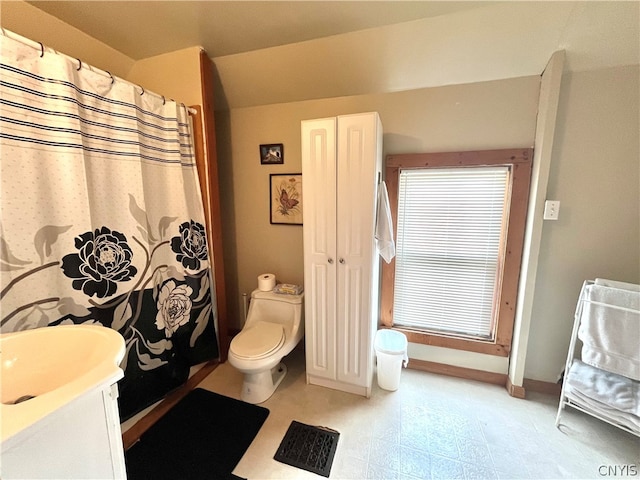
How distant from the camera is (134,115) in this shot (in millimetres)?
1495

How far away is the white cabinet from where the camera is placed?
5.24 feet

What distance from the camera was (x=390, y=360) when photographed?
1.86 metres

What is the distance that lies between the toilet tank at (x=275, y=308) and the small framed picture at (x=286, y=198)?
2.10 feet

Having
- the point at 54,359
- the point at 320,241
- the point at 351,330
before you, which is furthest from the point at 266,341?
the point at 54,359

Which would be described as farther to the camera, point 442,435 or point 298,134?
point 298,134

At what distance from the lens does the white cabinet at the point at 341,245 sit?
5.24 feet

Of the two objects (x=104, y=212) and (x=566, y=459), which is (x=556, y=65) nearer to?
(x=566, y=459)

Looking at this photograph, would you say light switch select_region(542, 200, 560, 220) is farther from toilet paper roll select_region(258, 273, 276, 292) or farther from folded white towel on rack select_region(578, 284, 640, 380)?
toilet paper roll select_region(258, 273, 276, 292)

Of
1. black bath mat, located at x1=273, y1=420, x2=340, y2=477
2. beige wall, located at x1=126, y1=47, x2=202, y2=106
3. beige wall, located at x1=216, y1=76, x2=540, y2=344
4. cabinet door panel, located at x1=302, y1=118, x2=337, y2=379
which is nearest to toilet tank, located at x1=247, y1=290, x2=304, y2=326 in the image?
cabinet door panel, located at x1=302, y1=118, x2=337, y2=379

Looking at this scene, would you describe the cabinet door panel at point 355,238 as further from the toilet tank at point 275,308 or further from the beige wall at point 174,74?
the beige wall at point 174,74

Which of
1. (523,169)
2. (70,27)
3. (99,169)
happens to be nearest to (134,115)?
(99,169)

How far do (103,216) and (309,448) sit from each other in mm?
1734

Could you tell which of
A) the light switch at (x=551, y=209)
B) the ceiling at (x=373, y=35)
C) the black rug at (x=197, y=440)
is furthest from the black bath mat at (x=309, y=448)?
the ceiling at (x=373, y=35)

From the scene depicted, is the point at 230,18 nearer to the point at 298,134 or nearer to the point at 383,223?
the point at 298,134
